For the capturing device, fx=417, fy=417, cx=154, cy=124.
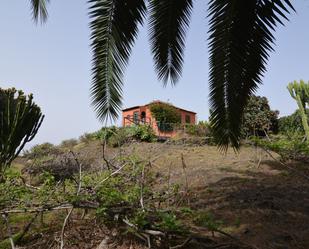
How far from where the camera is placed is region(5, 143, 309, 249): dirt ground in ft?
16.6

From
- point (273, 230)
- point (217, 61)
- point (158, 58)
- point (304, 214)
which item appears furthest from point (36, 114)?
point (304, 214)

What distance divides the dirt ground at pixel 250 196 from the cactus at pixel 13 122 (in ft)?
4.33

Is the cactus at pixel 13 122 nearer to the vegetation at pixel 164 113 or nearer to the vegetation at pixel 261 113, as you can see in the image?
the vegetation at pixel 261 113

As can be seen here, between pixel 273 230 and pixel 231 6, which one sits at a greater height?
pixel 231 6

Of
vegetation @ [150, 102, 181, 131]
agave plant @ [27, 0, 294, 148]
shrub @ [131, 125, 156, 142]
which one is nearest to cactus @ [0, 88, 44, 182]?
agave plant @ [27, 0, 294, 148]

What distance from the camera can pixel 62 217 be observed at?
5688 mm

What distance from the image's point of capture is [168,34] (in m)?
5.87

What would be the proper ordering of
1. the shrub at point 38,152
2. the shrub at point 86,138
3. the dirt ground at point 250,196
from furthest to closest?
1. the shrub at point 86,138
2. the shrub at point 38,152
3. the dirt ground at point 250,196

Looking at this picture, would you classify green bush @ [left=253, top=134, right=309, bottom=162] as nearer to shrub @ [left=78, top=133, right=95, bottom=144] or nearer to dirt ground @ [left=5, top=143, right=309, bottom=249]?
dirt ground @ [left=5, top=143, right=309, bottom=249]

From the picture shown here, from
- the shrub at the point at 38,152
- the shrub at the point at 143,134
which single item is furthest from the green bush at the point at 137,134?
the shrub at the point at 38,152

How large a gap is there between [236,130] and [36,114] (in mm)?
2791

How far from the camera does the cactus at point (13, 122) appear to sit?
5484 millimetres

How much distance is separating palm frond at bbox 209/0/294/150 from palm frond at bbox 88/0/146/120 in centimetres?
135

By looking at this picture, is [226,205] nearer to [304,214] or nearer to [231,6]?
[304,214]
